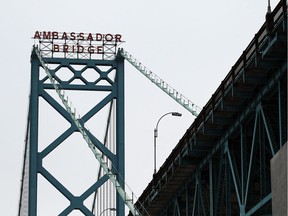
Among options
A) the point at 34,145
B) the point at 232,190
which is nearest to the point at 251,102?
the point at 232,190

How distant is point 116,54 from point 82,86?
131 inches

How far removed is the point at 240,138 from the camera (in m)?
60.3

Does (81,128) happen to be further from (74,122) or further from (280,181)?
(280,181)

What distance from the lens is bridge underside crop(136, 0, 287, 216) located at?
5262 cm

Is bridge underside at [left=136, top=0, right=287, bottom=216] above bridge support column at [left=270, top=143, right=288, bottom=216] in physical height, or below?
above

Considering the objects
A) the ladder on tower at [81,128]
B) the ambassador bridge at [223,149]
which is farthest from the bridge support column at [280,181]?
the ladder on tower at [81,128]

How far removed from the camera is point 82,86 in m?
103

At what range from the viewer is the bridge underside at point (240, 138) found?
52625 millimetres

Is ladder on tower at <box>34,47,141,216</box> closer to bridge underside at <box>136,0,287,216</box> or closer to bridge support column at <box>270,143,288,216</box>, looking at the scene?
bridge underside at <box>136,0,287,216</box>

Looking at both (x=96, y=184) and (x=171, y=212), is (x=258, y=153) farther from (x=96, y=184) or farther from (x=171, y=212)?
(x=96, y=184)

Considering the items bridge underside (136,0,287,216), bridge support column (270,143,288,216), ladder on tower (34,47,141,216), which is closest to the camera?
bridge support column (270,143,288,216)

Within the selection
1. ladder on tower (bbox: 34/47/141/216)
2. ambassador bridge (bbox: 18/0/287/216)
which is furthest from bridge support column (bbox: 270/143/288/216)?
ladder on tower (bbox: 34/47/141/216)

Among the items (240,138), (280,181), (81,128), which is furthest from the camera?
(81,128)

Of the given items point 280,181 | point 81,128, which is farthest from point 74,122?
point 280,181
